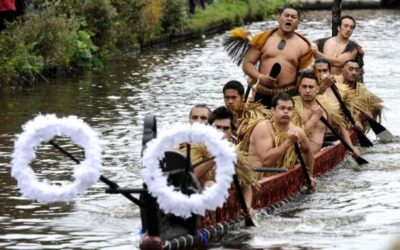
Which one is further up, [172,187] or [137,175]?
[172,187]

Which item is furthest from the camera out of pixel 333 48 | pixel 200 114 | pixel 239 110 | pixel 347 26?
pixel 333 48

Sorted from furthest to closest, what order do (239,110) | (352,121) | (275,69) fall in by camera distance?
(352,121)
(275,69)
(239,110)

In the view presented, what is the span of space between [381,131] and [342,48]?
4.37 feet

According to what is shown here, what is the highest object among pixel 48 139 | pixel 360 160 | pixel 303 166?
pixel 48 139

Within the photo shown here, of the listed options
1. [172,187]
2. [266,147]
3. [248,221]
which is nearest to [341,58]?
[266,147]

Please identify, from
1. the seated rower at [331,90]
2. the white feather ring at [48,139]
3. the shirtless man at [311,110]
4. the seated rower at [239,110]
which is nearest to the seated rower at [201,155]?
the seated rower at [239,110]

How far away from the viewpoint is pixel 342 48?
19469 mm

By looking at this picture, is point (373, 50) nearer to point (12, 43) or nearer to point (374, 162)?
point (12, 43)

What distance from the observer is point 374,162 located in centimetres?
1764

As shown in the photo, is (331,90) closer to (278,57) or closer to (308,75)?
(278,57)

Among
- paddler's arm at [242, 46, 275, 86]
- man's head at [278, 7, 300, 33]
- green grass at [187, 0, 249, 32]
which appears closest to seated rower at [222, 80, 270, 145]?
paddler's arm at [242, 46, 275, 86]

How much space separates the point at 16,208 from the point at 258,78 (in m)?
4.00

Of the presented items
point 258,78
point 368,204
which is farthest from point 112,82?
point 368,204

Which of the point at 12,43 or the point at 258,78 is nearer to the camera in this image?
the point at 258,78
